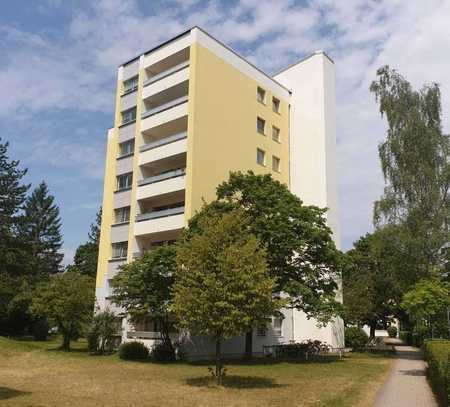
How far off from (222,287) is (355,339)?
1180 inches

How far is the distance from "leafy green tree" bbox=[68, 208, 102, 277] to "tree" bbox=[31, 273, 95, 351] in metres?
39.9

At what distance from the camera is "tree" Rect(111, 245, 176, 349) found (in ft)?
98.3

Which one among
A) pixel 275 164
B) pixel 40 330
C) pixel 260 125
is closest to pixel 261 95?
pixel 260 125

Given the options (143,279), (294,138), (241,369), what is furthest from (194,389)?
(294,138)

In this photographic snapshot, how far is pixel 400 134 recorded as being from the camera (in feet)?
110

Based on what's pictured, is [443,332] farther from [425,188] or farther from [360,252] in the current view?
[360,252]

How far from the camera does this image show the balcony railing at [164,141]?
1496 inches

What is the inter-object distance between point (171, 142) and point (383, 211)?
1655 centimetres

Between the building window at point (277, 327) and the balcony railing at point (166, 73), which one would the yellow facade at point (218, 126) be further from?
the building window at point (277, 327)

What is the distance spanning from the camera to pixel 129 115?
4425 cm

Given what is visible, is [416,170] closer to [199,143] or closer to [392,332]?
[199,143]

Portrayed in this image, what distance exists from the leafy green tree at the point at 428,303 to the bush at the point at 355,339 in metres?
21.0

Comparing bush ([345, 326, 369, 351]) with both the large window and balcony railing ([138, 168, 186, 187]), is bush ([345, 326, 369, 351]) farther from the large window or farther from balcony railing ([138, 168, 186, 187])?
balcony railing ([138, 168, 186, 187])

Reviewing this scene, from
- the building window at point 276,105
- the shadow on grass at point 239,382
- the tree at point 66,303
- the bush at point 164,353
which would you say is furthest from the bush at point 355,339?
the shadow on grass at point 239,382
